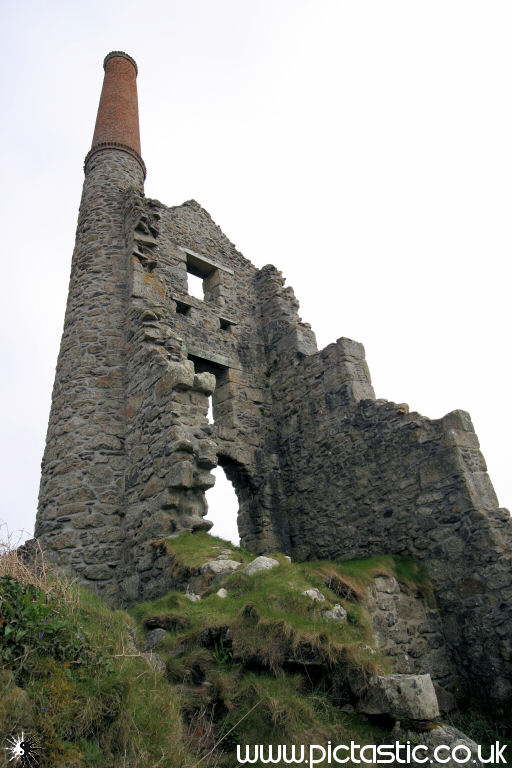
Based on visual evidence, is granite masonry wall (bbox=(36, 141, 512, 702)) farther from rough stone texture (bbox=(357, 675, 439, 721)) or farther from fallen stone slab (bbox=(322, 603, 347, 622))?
rough stone texture (bbox=(357, 675, 439, 721))

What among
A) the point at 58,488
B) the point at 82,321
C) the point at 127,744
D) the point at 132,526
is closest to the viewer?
the point at 127,744

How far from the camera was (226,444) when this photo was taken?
11.1 meters

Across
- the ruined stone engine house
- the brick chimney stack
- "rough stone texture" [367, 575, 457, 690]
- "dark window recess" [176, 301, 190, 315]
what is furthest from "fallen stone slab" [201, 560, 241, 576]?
the brick chimney stack

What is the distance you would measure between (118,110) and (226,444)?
33.7ft

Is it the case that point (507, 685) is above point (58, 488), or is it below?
below

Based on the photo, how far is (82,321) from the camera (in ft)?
32.0

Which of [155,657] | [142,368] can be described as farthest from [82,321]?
[155,657]

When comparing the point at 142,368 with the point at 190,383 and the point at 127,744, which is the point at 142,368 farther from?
the point at 127,744

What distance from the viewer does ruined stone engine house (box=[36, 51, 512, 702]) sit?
734 cm

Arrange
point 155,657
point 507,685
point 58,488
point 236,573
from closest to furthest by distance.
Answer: point 155,657 < point 236,573 < point 507,685 < point 58,488

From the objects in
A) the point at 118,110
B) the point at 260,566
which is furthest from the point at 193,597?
the point at 118,110

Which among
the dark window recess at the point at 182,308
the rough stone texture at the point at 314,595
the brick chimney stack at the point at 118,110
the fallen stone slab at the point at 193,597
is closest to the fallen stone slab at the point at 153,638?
the fallen stone slab at the point at 193,597

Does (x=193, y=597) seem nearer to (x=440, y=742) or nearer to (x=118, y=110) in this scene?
(x=440, y=742)

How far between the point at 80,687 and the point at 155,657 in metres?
1.00
